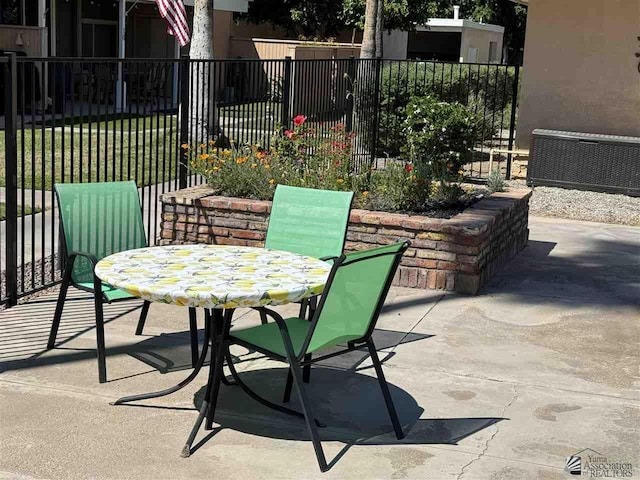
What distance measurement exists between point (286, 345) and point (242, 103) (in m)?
6.68

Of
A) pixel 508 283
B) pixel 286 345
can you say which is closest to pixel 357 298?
pixel 286 345

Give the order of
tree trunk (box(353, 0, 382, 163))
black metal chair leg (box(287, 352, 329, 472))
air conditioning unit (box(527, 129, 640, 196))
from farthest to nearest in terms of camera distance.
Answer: tree trunk (box(353, 0, 382, 163)), air conditioning unit (box(527, 129, 640, 196)), black metal chair leg (box(287, 352, 329, 472))

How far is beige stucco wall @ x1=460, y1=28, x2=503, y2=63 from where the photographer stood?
131 feet

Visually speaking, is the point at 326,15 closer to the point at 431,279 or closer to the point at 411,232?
the point at 411,232

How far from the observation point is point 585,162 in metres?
13.8

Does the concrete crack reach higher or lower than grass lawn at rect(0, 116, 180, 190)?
lower

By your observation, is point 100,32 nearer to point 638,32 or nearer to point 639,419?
point 638,32

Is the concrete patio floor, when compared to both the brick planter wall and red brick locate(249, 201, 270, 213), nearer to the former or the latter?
the brick planter wall

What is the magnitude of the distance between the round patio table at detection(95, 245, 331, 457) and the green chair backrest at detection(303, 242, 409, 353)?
0.80ft

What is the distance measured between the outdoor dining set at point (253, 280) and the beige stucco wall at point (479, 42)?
3283 cm

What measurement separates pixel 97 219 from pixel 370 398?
2317mm

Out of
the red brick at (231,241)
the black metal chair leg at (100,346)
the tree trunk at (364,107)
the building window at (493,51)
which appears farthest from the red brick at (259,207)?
the building window at (493,51)

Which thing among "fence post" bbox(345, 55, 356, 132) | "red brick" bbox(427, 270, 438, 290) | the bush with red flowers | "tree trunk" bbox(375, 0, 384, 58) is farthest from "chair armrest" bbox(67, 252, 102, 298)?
"tree trunk" bbox(375, 0, 384, 58)

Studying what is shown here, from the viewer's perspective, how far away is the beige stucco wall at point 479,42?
39906 millimetres
